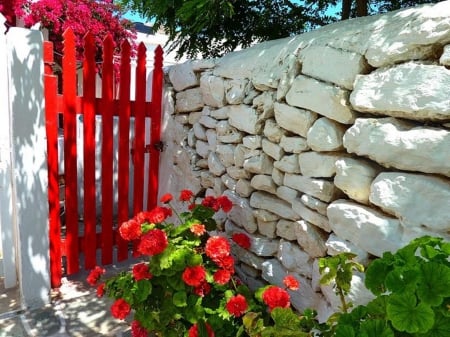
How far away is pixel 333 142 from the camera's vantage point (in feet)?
5.24

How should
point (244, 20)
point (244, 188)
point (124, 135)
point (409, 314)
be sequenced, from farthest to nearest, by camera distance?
point (244, 20) < point (124, 135) < point (244, 188) < point (409, 314)

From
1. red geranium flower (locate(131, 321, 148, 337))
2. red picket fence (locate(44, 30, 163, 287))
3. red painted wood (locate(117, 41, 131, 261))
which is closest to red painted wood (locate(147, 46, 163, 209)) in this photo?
red picket fence (locate(44, 30, 163, 287))

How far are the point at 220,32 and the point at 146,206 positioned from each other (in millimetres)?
1748

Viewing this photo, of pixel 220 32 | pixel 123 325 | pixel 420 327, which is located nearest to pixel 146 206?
pixel 123 325

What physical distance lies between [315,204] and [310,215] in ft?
0.26

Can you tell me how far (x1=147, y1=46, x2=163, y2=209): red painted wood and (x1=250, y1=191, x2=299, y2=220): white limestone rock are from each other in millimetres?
1252

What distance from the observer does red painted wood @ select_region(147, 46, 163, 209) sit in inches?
118

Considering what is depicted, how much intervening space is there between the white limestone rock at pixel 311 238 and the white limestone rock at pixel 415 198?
40 cm

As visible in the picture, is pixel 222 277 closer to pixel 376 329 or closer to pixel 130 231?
pixel 130 231

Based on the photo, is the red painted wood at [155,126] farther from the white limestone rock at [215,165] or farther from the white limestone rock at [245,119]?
the white limestone rock at [245,119]

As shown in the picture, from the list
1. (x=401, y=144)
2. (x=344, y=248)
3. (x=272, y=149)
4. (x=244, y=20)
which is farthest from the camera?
(x=244, y=20)

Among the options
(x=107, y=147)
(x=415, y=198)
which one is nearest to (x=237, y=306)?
(x=415, y=198)

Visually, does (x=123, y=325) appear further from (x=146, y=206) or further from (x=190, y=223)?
(x=146, y=206)

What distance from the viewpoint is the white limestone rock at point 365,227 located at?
137 cm
